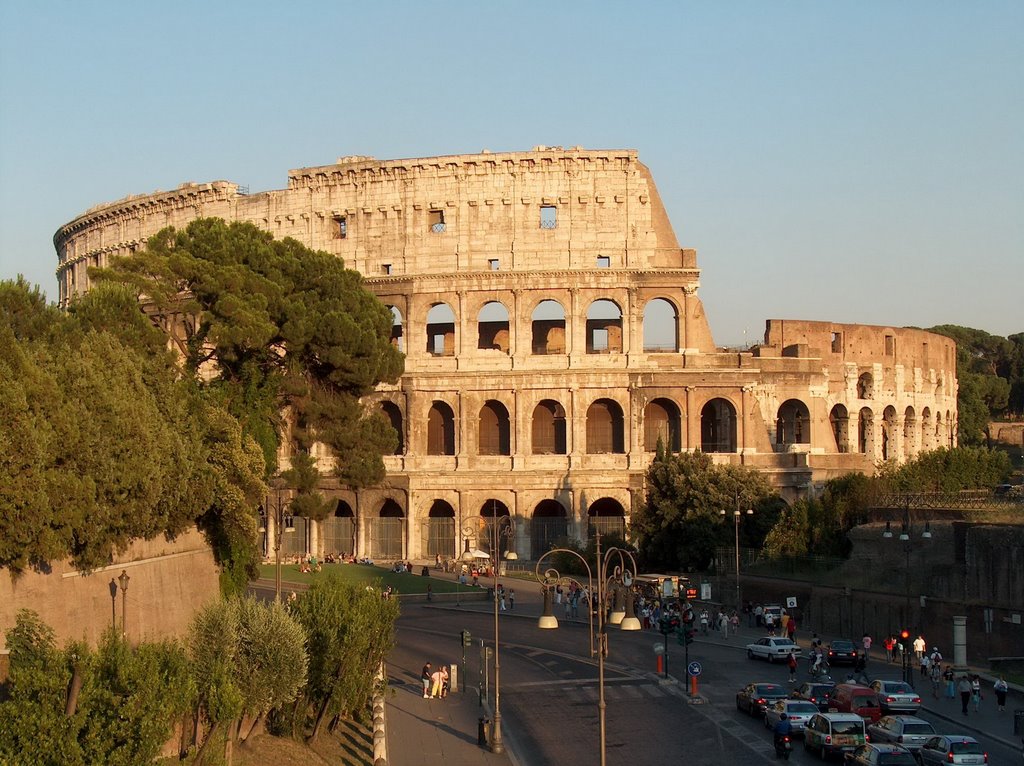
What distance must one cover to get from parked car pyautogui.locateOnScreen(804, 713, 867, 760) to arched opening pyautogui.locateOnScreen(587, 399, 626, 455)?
35.7 meters

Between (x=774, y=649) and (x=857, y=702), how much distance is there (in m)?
8.71

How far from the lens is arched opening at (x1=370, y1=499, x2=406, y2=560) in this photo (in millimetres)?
61156

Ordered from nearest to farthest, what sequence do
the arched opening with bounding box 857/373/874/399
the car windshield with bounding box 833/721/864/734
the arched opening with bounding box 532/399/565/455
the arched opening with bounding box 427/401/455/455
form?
the car windshield with bounding box 833/721/864/734 < the arched opening with bounding box 532/399/565/455 < the arched opening with bounding box 427/401/455/455 < the arched opening with bounding box 857/373/874/399

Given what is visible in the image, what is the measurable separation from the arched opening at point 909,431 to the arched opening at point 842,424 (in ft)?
19.6

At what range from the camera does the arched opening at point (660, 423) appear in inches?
2411

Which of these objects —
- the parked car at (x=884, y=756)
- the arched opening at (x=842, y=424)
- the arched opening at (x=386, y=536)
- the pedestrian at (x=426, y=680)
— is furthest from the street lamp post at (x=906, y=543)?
the arched opening at (x=842, y=424)

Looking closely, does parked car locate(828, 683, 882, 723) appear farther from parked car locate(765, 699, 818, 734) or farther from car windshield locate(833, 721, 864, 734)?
car windshield locate(833, 721, 864, 734)

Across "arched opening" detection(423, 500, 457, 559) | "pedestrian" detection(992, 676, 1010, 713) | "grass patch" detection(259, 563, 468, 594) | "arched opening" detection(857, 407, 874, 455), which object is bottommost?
"pedestrian" detection(992, 676, 1010, 713)

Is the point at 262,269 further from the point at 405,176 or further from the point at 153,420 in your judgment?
the point at 405,176

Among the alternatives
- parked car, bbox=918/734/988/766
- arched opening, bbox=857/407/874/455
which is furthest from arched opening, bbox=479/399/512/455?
parked car, bbox=918/734/988/766

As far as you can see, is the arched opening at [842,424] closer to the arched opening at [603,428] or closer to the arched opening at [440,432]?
the arched opening at [603,428]

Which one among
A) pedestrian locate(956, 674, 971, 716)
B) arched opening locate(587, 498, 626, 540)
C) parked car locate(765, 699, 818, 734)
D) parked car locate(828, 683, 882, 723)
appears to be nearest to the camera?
parked car locate(765, 699, 818, 734)

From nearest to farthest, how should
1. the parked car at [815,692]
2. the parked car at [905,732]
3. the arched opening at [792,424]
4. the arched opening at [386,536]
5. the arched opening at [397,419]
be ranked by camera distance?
the parked car at [905,732] < the parked car at [815,692] < the arched opening at [386,536] < the arched opening at [397,419] < the arched opening at [792,424]

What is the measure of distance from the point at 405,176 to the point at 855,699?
39.1 metres
